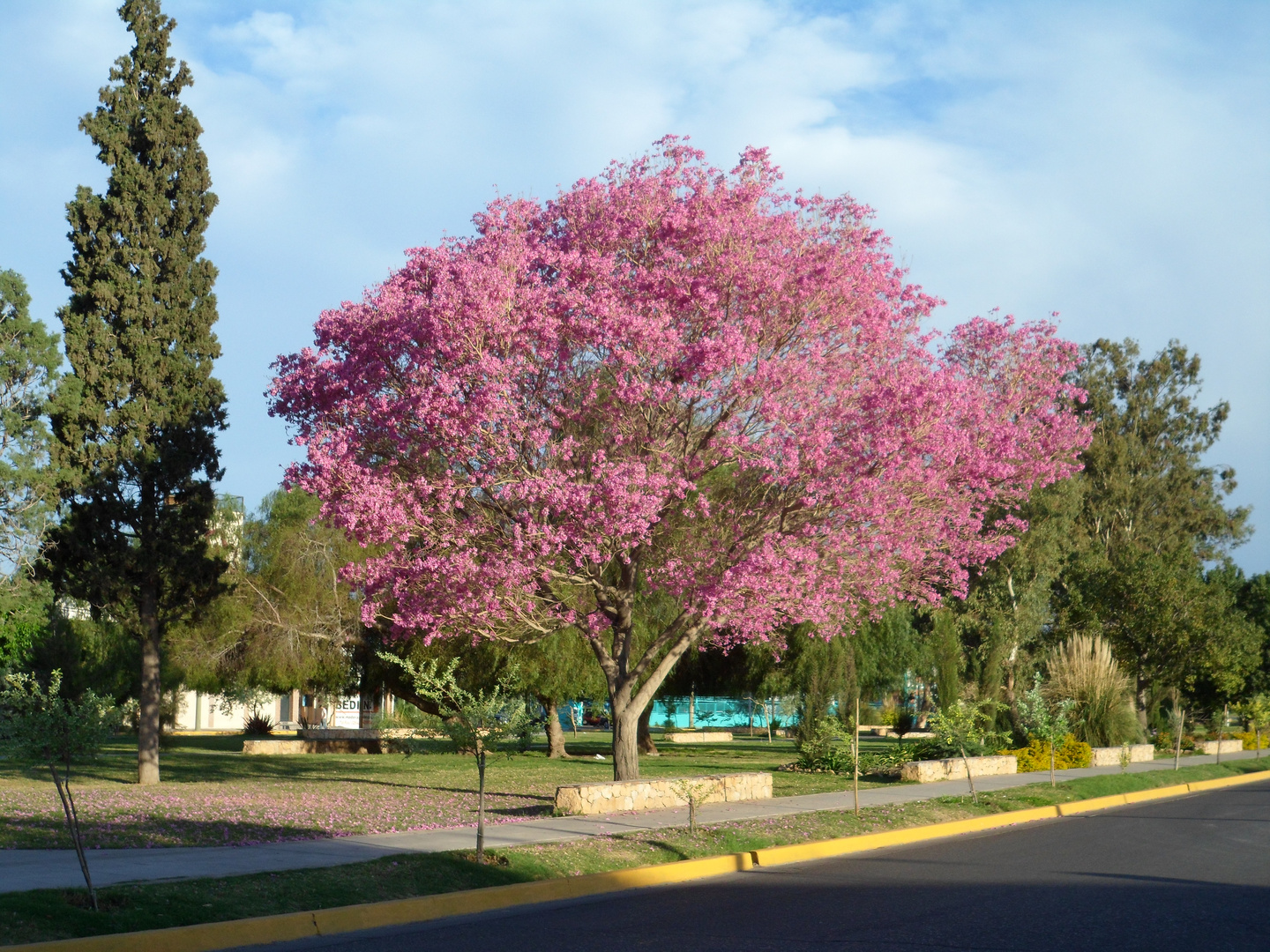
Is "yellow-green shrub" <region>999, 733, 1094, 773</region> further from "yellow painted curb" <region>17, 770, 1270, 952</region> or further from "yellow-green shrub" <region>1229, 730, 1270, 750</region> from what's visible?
"yellow-green shrub" <region>1229, 730, 1270, 750</region>

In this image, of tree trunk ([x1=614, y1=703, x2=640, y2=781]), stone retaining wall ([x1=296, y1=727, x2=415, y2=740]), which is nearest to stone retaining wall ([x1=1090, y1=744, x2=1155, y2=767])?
tree trunk ([x1=614, y1=703, x2=640, y2=781])

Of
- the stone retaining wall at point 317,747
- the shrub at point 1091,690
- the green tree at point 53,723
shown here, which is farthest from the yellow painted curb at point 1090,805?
the stone retaining wall at point 317,747

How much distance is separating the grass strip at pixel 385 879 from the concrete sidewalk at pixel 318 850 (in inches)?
18.6

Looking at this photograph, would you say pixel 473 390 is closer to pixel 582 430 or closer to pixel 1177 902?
pixel 582 430

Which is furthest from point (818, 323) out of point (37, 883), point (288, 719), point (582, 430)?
point (288, 719)

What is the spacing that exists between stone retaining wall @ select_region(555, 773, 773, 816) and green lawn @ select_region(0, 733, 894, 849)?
0.58 metres

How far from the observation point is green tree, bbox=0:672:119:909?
9898 millimetres

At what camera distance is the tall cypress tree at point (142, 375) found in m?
25.0

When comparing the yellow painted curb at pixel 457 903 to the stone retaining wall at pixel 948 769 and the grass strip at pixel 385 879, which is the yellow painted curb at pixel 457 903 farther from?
the stone retaining wall at pixel 948 769

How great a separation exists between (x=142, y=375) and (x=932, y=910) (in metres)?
20.8

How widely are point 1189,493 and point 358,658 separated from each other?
41745mm

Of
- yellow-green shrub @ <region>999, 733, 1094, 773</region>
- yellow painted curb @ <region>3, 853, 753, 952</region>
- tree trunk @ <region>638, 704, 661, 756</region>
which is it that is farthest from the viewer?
tree trunk @ <region>638, 704, 661, 756</region>

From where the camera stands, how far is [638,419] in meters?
19.6

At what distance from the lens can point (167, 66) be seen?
2689 cm
